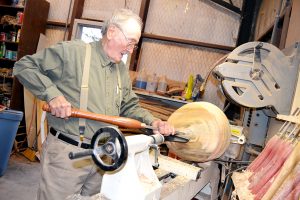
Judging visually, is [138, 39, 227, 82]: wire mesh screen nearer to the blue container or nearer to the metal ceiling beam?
the metal ceiling beam

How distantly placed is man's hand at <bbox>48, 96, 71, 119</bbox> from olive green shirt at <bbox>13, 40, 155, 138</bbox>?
43mm

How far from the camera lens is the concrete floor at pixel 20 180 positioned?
2.94 meters

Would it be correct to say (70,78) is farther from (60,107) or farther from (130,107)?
(130,107)

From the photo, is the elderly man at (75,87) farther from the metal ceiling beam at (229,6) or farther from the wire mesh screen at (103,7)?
the wire mesh screen at (103,7)

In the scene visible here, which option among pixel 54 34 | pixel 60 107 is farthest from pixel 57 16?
pixel 60 107

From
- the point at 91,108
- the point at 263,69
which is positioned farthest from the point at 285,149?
the point at 91,108

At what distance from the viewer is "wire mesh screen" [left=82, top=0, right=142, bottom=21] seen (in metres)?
4.42

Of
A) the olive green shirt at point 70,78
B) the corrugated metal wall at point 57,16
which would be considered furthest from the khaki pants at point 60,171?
Answer: the corrugated metal wall at point 57,16

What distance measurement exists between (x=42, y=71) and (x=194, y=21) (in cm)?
306

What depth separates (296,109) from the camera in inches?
51.6

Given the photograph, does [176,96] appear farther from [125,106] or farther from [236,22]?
[125,106]

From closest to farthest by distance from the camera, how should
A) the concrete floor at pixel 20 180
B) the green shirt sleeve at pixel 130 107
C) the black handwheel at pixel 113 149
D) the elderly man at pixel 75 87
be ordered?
1. the black handwheel at pixel 113 149
2. the elderly man at pixel 75 87
3. the green shirt sleeve at pixel 130 107
4. the concrete floor at pixel 20 180

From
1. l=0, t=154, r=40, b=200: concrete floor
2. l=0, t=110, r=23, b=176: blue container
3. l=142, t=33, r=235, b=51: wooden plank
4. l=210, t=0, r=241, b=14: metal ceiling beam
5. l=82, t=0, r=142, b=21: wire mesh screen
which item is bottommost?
l=0, t=154, r=40, b=200: concrete floor

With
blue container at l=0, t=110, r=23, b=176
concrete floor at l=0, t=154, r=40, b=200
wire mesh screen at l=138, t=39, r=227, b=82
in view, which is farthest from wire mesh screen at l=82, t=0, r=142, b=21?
concrete floor at l=0, t=154, r=40, b=200
